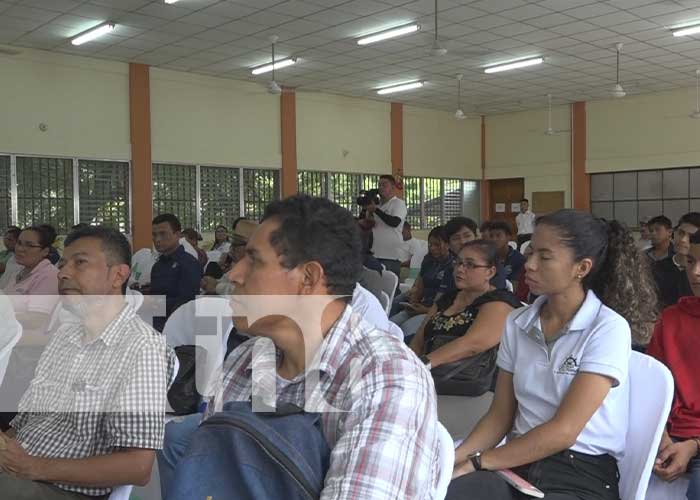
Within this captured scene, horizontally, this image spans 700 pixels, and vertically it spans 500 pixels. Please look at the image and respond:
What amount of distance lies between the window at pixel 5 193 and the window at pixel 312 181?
178 inches

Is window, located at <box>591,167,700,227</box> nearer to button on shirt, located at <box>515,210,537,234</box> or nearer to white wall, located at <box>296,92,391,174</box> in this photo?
button on shirt, located at <box>515,210,537,234</box>

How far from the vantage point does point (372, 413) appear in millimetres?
1020

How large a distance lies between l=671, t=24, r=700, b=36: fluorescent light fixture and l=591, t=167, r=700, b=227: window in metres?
4.01

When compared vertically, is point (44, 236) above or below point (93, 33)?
below

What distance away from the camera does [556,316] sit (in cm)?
185

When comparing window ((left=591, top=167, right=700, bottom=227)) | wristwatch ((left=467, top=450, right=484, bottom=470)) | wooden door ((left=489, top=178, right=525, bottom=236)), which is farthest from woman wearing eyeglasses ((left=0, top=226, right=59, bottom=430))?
wooden door ((left=489, top=178, right=525, bottom=236))

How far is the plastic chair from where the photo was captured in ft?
5.48

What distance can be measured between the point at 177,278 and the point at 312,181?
7724 mm

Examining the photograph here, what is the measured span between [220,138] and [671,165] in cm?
788

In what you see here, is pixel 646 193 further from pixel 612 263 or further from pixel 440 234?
pixel 612 263

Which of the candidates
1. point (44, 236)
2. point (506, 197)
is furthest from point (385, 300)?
point (506, 197)

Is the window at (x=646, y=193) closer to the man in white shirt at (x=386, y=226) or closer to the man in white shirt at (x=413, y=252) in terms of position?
the man in white shirt at (x=413, y=252)

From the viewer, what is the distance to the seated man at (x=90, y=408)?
5.05 ft

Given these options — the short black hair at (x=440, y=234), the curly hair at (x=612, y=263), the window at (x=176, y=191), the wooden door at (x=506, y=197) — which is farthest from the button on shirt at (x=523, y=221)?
the curly hair at (x=612, y=263)
